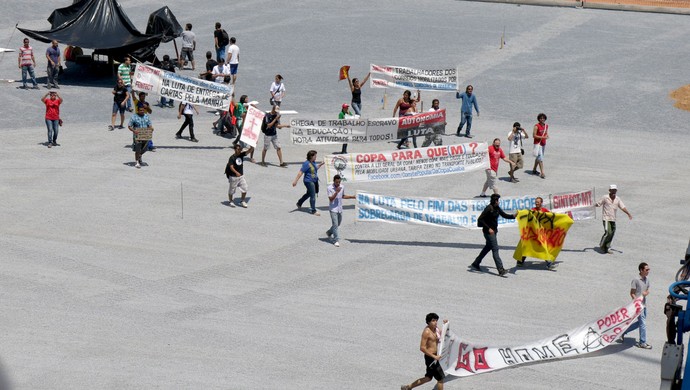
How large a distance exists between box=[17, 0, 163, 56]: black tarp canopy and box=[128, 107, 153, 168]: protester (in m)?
7.60

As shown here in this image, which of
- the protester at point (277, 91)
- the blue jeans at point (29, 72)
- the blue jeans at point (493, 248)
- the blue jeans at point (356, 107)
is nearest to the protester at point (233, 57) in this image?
the protester at point (277, 91)

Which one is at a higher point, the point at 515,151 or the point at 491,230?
the point at 515,151

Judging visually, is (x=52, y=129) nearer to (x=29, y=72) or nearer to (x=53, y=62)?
(x=29, y=72)

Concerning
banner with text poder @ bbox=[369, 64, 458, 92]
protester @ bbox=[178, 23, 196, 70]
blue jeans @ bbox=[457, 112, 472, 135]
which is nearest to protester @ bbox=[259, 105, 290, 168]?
blue jeans @ bbox=[457, 112, 472, 135]

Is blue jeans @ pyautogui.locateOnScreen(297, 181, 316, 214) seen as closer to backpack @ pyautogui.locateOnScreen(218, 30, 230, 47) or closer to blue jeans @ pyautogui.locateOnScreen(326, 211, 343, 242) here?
blue jeans @ pyautogui.locateOnScreen(326, 211, 343, 242)

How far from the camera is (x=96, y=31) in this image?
32.8 meters

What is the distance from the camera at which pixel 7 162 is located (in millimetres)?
24859

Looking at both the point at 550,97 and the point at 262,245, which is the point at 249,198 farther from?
the point at 550,97

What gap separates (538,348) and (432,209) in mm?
6383

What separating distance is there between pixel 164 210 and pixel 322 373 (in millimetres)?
8398

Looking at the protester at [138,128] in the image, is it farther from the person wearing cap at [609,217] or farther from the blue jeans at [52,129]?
the person wearing cap at [609,217]

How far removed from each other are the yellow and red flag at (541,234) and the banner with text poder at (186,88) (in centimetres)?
1047

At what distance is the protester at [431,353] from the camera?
14.2m

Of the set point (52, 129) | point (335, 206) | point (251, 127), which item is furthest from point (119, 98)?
point (335, 206)
